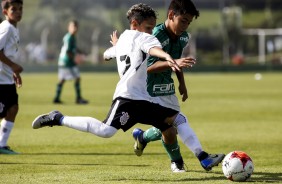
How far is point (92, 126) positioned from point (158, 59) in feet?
4.33

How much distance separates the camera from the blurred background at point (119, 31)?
5466 centimetres

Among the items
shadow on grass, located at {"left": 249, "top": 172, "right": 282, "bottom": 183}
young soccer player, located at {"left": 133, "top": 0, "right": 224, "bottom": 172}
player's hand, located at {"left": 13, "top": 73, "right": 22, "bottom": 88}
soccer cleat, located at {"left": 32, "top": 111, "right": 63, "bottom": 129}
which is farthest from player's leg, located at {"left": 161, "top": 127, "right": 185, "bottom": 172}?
player's hand, located at {"left": 13, "top": 73, "right": 22, "bottom": 88}

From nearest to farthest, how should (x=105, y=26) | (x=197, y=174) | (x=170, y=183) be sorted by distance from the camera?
(x=170, y=183) → (x=197, y=174) → (x=105, y=26)

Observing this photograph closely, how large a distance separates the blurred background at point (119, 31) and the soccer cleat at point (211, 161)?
139 feet

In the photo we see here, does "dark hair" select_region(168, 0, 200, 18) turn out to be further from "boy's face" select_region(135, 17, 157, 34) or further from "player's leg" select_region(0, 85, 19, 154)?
"player's leg" select_region(0, 85, 19, 154)

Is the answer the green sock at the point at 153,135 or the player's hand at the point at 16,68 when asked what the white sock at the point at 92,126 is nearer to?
the green sock at the point at 153,135

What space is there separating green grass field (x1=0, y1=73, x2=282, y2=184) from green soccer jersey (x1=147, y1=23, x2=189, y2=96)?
1.06 m

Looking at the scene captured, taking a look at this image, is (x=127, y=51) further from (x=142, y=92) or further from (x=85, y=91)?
(x=85, y=91)

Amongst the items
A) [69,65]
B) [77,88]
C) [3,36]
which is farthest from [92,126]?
[69,65]

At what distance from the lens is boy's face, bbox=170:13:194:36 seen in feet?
32.6

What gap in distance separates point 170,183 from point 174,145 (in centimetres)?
124

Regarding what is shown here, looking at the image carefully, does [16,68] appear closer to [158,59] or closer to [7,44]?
[7,44]

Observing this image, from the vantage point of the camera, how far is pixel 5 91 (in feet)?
40.7

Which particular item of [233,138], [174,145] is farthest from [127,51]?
[233,138]
